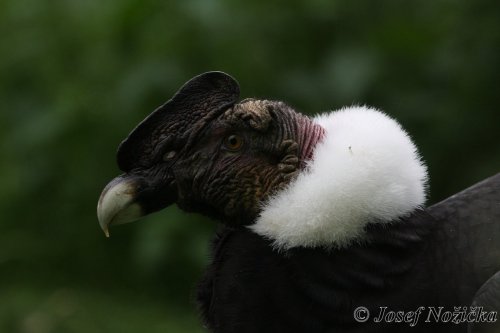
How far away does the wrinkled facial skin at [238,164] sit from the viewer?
119 inches

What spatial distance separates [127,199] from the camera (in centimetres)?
303

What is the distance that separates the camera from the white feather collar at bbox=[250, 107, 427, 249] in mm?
2896

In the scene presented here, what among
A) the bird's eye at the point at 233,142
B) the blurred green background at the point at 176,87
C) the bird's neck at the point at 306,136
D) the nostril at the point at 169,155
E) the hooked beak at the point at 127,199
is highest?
the bird's neck at the point at 306,136

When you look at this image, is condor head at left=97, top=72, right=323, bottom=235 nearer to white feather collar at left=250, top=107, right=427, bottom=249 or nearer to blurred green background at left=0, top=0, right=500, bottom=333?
white feather collar at left=250, top=107, right=427, bottom=249

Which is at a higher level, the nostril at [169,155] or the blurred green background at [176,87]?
the nostril at [169,155]

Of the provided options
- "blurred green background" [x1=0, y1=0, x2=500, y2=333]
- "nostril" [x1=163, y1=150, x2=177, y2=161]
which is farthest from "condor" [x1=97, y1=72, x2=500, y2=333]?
"blurred green background" [x1=0, y1=0, x2=500, y2=333]

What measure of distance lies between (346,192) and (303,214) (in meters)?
0.14

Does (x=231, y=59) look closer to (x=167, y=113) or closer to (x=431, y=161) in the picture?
(x=431, y=161)

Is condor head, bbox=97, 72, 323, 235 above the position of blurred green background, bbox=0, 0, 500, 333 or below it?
above

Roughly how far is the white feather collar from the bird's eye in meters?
0.21

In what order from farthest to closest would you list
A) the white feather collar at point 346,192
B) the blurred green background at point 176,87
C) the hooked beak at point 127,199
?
the blurred green background at point 176,87, the hooked beak at point 127,199, the white feather collar at point 346,192

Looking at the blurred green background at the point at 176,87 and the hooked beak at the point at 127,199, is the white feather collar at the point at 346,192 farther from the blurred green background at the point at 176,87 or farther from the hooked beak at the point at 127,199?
the blurred green background at the point at 176,87

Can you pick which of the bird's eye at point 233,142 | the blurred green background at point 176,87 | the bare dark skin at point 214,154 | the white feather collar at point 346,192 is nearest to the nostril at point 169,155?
the bare dark skin at point 214,154

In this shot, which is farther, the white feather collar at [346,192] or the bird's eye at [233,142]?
the bird's eye at [233,142]
